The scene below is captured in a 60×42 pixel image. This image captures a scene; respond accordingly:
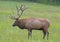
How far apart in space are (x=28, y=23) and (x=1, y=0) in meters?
42.2

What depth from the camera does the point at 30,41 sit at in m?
13.4

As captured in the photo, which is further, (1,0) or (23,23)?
(1,0)

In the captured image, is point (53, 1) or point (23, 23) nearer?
point (23, 23)

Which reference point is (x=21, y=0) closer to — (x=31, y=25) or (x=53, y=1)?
(x=53, y=1)

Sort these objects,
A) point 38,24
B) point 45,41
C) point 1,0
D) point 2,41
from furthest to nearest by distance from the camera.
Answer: point 1,0 < point 38,24 < point 45,41 < point 2,41

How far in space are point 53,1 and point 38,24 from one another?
4572 centimetres

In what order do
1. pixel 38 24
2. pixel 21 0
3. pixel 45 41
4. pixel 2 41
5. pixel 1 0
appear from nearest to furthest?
pixel 2 41 < pixel 45 41 < pixel 38 24 < pixel 1 0 < pixel 21 0

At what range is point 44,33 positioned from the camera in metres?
16.0

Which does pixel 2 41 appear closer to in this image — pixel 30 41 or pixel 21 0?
pixel 30 41

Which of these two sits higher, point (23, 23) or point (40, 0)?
point (23, 23)

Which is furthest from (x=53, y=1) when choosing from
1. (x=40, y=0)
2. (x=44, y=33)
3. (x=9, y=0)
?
(x=44, y=33)

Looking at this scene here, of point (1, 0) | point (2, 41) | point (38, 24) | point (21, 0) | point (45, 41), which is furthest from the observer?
point (21, 0)

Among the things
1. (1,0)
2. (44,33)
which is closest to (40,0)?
(1,0)

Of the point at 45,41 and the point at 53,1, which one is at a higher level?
the point at 45,41
